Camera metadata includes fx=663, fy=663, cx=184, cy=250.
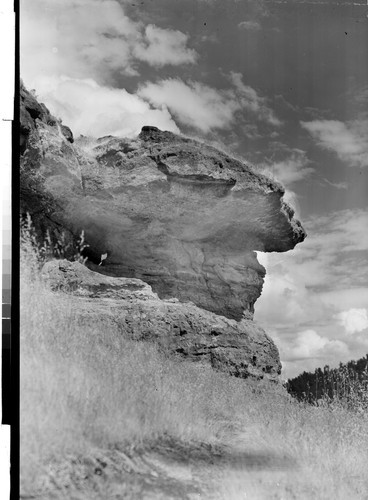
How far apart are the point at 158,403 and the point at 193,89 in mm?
1797

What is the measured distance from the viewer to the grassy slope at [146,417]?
3.16 m

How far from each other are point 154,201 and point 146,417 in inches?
66.4

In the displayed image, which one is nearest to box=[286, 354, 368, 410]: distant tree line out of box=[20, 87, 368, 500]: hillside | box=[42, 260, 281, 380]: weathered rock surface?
box=[20, 87, 368, 500]: hillside

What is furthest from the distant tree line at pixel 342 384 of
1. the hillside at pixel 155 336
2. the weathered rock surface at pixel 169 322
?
the weathered rock surface at pixel 169 322

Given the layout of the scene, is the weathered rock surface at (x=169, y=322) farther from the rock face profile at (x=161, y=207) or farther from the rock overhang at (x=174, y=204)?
the rock overhang at (x=174, y=204)

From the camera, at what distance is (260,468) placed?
141 inches

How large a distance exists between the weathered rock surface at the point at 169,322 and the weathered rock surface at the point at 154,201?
0.52ft

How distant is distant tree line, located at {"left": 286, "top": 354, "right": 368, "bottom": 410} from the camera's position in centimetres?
441

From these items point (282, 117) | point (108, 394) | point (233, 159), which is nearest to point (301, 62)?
point (282, 117)

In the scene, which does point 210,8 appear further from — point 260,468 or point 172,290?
point 260,468

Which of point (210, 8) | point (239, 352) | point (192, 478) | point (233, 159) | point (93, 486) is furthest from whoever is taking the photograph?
point (239, 352)

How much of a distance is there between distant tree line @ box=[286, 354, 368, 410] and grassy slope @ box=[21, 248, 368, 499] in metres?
0.17

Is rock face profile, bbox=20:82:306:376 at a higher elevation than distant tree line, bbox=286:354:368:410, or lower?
higher

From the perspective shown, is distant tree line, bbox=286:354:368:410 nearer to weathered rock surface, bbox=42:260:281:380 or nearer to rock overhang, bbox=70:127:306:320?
weathered rock surface, bbox=42:260:281:380
